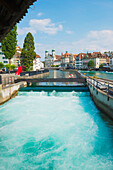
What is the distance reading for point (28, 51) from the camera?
6631cm

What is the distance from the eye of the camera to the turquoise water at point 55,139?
320 inches

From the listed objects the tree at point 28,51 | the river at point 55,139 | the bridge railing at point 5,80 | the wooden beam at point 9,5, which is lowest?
the river at point 55,139

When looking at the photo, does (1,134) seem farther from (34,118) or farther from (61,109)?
(61,109)

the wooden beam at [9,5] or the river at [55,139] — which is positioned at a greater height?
the wooden beam at [9,5]

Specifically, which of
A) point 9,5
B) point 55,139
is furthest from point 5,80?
point 9,5

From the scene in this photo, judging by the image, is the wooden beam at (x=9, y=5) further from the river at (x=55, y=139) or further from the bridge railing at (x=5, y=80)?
the bridge railing at (x=5, y=80)

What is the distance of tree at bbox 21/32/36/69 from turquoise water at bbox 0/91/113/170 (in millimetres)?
50216

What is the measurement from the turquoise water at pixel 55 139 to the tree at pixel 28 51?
50.2 metres

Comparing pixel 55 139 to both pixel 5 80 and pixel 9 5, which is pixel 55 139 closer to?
pixel 9 5

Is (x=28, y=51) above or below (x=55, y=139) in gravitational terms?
above

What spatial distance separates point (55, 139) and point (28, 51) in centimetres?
6026

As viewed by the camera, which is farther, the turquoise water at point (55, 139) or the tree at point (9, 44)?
the tree at point (9, 44)

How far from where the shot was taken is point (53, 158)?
333 inches

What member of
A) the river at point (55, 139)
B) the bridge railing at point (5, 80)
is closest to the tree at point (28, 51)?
the bridge railing at point (5, 80)
